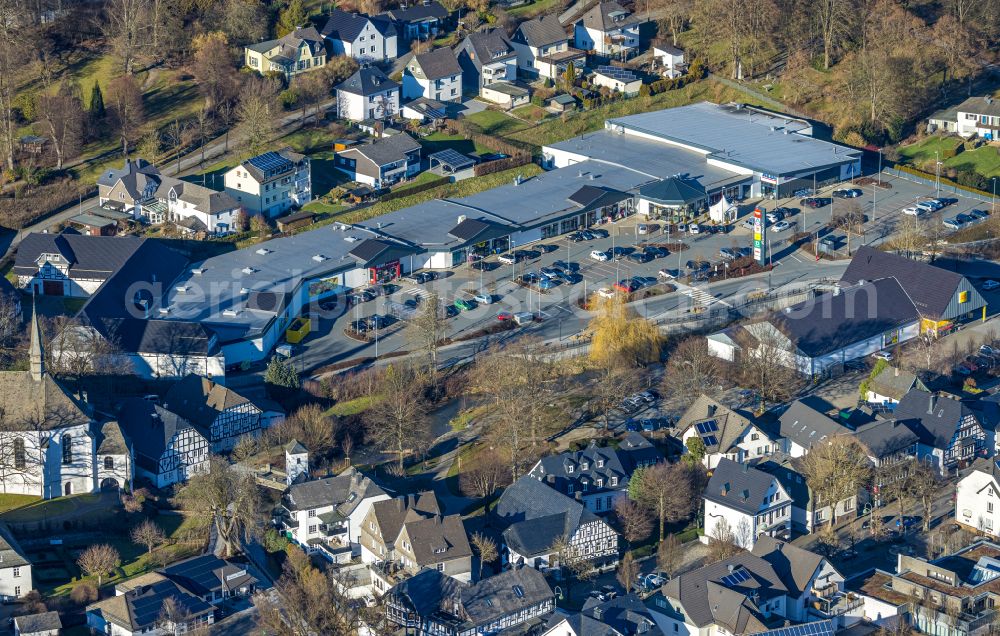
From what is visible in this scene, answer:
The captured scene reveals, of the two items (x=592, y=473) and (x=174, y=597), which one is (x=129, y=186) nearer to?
(x=592, y=473)

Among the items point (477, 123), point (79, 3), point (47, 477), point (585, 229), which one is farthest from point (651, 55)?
point (47, 477)

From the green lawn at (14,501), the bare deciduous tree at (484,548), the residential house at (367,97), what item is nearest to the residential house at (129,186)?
the residential house at (367,97)

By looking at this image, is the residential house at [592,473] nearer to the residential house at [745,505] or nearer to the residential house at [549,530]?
the residential house at [549,530]

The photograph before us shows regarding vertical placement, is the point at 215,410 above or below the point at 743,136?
above

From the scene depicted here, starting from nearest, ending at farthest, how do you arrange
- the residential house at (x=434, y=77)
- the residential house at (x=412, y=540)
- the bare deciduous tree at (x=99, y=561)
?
the residential house at (x=412, y=540) → the bare deciduous tree at (x=99, y=561) → the residential house at (x=434, y=77)

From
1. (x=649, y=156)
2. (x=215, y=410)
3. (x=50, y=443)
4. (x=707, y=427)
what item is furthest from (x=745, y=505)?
(x=649, y=156)

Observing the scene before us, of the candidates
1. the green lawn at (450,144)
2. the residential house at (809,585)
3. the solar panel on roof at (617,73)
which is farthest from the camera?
the solar panel on roof at (617,73)
